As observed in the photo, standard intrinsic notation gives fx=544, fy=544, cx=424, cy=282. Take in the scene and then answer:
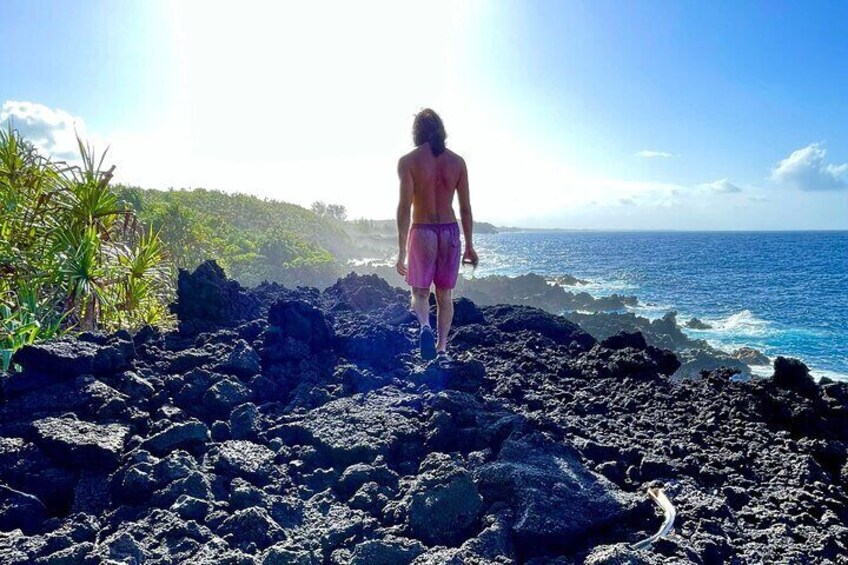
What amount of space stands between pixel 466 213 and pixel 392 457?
2306 millimetres

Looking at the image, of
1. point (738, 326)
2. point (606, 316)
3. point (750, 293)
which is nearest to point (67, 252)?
point (606, 316)

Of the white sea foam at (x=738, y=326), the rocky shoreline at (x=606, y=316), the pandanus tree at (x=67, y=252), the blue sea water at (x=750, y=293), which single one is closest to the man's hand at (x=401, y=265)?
the pandanus tree at (x=67, y=252)

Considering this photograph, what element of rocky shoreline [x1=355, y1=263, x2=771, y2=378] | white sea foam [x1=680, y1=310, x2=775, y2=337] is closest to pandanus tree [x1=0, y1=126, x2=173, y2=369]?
rocky shoreline [x1=355, y1=263, x2=771, y2=378]

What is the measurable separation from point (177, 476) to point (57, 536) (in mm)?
487

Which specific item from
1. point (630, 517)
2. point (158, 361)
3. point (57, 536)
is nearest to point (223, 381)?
point (158, 361)

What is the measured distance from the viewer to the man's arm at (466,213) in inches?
172

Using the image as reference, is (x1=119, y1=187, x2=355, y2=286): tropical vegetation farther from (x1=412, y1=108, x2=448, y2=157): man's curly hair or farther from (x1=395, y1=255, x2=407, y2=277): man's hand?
(x1=412, y1=108, x2=448, y2=157): man's curly hair

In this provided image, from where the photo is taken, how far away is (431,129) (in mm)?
4242

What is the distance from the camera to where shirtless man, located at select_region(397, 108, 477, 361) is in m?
4.24

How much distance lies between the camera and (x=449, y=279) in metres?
4.48

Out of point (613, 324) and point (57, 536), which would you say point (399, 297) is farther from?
point (613, 324)

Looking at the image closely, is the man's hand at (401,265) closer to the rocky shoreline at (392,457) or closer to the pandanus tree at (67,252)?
the rocky shoreline at (392,457)

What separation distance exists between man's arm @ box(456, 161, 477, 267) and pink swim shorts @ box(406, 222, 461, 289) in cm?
8

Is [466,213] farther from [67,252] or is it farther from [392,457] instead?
[67,252]
